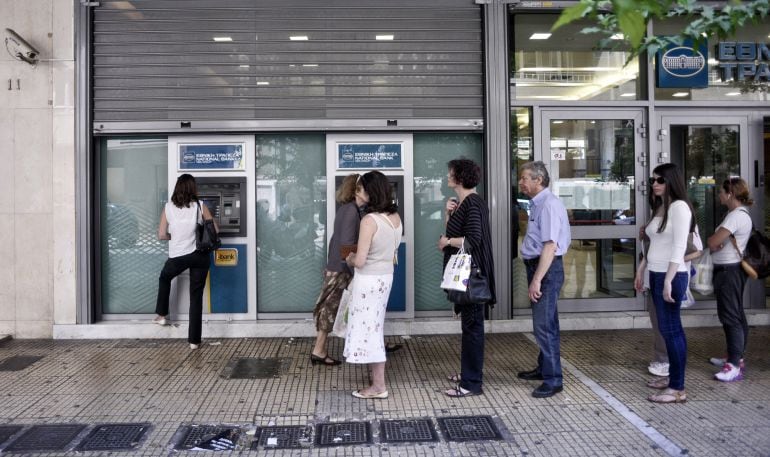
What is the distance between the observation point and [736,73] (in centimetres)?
746

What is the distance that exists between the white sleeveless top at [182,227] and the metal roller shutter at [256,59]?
1.19m

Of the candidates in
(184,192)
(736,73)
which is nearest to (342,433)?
(184,192)

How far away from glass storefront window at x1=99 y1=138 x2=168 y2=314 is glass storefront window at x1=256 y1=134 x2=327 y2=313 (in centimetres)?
116

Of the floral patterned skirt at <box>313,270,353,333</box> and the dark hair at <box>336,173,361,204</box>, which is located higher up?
the dark hair at <box>336,173,361,204</box>

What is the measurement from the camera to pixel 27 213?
6852 mm

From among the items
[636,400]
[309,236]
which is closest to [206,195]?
[309,236]

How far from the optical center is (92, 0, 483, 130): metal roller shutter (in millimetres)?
6973

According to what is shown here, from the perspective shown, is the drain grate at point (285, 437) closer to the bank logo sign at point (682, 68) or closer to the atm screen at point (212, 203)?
the atm screen at point (212, 203)

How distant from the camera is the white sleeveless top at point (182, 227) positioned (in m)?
6.30

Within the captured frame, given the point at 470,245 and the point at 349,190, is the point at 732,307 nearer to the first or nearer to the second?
the point at 470,245

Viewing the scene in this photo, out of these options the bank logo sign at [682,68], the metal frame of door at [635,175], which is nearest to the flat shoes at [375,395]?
the metal frame of door at [635,175]

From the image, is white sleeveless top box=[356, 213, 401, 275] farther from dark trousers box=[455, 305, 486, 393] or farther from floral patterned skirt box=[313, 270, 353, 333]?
floral patterned skirt box=[313, 270, 353, 333]

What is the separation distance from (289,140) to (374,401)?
3479mm

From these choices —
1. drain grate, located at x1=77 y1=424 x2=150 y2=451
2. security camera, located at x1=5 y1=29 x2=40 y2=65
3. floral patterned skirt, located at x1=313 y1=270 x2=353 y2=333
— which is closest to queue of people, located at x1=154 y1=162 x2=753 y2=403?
floral patterned skirt, located at x1=313 y1=270 x2=353 y2=333
